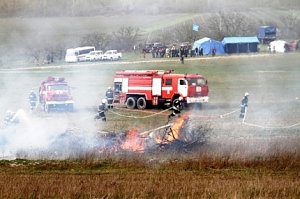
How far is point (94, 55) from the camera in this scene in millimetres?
44812

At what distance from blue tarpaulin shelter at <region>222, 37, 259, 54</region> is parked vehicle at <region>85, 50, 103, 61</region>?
6.90 metres

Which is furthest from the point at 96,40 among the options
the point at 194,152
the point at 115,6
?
the point at 194,152

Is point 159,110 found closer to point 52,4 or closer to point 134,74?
point 134,74

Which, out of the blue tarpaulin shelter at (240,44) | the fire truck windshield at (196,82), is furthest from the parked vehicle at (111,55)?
the blue tarpaulin shelter at (240,44)

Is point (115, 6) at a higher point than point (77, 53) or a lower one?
higher

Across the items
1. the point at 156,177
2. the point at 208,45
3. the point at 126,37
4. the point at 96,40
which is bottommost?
the point at 156,177

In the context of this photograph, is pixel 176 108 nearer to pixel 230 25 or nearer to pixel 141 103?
pixel 141 103

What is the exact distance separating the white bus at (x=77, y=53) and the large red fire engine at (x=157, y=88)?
249 centimetres

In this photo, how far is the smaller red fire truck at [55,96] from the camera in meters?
41.4

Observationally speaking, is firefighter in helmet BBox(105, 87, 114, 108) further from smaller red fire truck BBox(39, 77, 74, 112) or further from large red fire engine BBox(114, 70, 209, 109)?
smaller red fire truck BBox(39, 77, 74, 112)

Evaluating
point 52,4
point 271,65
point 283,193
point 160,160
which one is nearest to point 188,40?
point 271,65

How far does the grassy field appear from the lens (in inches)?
790

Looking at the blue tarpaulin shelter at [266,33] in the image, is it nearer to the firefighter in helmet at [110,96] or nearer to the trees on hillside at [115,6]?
the trees on hillside at [115,6]

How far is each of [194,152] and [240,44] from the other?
20002mm
